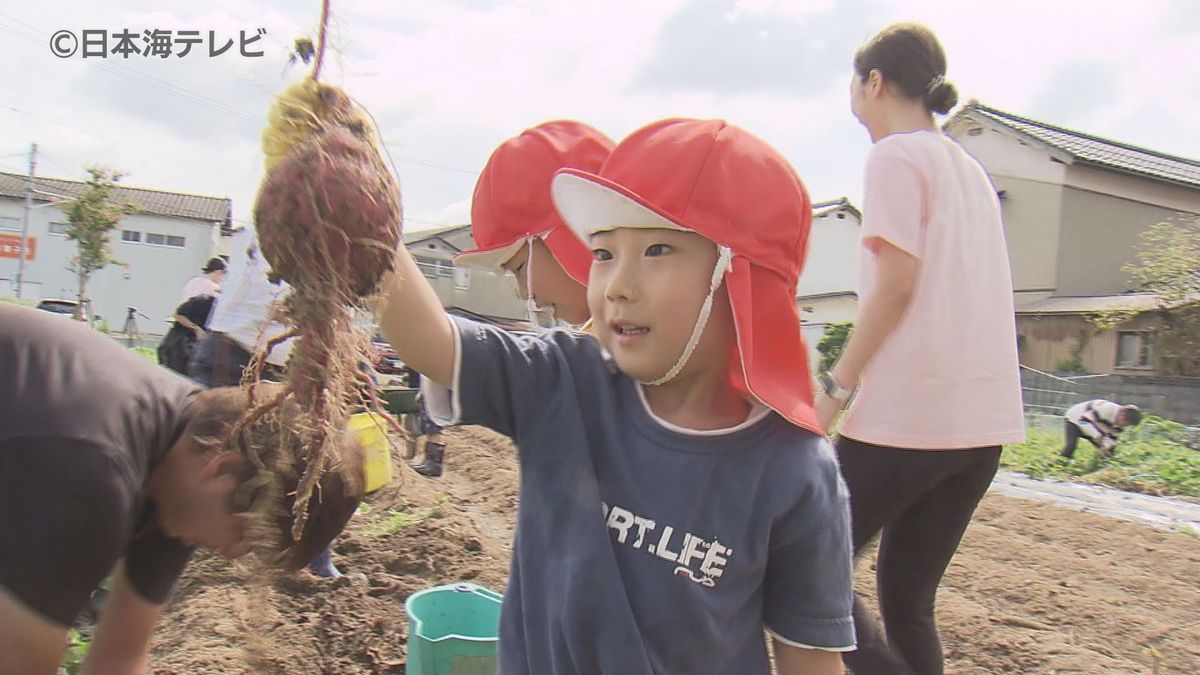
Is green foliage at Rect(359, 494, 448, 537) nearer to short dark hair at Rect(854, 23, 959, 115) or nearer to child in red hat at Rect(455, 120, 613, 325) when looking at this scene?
child in red hat at Rect(455, 120, 613, 325)

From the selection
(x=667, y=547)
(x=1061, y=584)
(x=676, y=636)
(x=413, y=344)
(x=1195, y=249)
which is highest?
(x=1195, y=249)

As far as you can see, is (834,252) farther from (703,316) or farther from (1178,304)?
(703,316)

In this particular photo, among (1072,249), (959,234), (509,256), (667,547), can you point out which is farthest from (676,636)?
(1072,249)

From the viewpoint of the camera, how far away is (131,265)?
38.1m

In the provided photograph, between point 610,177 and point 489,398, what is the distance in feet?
1.27

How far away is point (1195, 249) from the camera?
53.0 ft

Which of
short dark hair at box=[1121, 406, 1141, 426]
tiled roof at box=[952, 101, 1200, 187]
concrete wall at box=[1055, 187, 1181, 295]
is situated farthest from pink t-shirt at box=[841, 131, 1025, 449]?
concrete wall at box=[1055, 187, 1181, 295]

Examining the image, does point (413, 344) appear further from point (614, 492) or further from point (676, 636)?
point (676, 636)

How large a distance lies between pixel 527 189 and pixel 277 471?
85 centimetres

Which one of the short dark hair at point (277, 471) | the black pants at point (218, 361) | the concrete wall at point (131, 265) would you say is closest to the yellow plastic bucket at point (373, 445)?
the short dark hair at point (277, 471)

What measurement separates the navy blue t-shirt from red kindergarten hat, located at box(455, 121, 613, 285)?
573 mm

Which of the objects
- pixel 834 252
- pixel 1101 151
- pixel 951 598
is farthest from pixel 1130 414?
pixel 834 252

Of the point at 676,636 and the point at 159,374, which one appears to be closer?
the point at 676,636

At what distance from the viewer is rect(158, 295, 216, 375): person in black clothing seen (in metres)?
4.98
